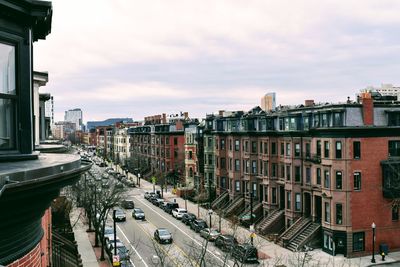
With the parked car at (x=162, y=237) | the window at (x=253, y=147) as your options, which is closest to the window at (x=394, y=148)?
the window at (x=253, y=147)

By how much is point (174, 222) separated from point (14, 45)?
4907 centimetres

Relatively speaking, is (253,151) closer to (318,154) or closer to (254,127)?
(254,127)

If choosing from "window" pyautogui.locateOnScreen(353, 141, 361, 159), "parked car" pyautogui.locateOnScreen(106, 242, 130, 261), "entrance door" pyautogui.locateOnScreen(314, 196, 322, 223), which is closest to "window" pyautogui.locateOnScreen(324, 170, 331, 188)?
"entrance door" pyautogui.locateOnScreen(314, 196, 322, 223)

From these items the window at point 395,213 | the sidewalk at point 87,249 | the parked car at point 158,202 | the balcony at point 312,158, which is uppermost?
the balcony at point 312,158

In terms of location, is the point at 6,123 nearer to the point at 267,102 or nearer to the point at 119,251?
the point at 119,251

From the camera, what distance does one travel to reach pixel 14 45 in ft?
15.6

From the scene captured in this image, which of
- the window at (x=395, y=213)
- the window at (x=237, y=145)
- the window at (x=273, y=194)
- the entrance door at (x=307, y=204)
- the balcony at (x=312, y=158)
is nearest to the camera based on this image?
the window at (x=395, y=213)

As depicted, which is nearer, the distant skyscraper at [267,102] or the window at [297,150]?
the window at [297,150]

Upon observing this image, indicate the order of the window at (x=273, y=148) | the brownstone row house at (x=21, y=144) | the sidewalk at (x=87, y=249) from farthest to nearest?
the window at (x=273, y=148) → the sidewalk at (x=87, y=249) → the brownstone row house at (x=21, y=144)

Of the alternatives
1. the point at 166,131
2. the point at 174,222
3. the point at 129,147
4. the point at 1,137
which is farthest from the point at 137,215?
the point at 129,147

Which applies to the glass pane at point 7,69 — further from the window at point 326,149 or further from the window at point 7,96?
the window at point 326,149

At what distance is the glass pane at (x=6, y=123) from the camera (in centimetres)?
457

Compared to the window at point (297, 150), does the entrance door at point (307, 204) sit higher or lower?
lower

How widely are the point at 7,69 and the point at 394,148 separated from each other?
40490mm
